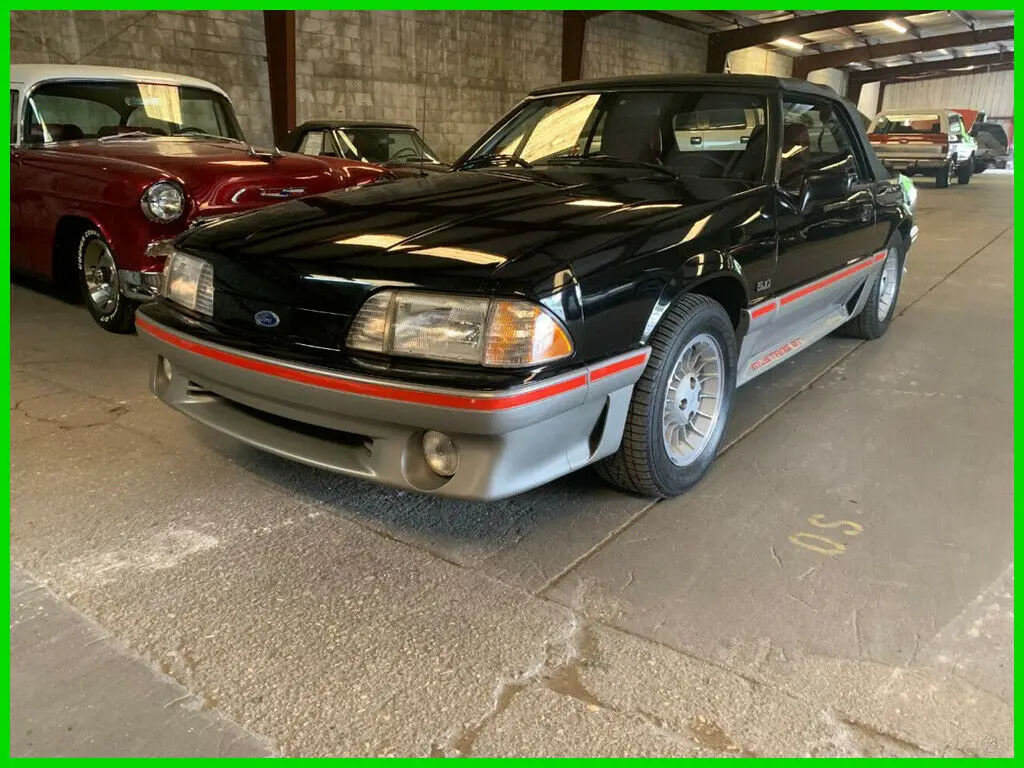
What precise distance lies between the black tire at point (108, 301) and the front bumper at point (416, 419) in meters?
2.24

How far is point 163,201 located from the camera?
4.12 m

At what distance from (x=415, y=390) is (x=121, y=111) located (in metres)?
4.47

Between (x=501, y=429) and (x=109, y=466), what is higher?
(x=501, y=429)

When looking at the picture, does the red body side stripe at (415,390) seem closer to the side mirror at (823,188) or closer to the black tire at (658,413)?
the black tire at (658,413)

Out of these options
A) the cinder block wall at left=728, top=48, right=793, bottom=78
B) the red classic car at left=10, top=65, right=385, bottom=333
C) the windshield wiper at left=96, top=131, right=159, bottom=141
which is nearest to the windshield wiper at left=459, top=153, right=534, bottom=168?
the red classic car at left=10, top=65, right=385, bottom=333

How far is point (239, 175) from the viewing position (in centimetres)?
434

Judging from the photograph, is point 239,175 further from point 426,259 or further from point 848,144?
point 848,144

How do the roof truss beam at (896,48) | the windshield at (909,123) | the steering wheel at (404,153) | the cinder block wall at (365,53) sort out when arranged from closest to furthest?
the steering wheel at (404,153), the cinder block wall at (365,53), the windshield at (909,123), the roof truss beam at (896,48)

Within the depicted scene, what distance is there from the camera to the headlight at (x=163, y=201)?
410cm

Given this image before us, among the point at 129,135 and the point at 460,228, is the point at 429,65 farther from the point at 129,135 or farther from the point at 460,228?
the point at 460,228

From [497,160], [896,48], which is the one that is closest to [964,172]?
[896,48]

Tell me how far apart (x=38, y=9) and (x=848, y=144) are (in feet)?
30.0

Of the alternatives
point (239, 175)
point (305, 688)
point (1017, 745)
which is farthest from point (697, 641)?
point (239, 175)

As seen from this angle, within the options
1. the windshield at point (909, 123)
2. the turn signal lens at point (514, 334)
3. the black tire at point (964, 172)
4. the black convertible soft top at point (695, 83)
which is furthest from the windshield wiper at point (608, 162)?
the black tire at point (964, 172)
